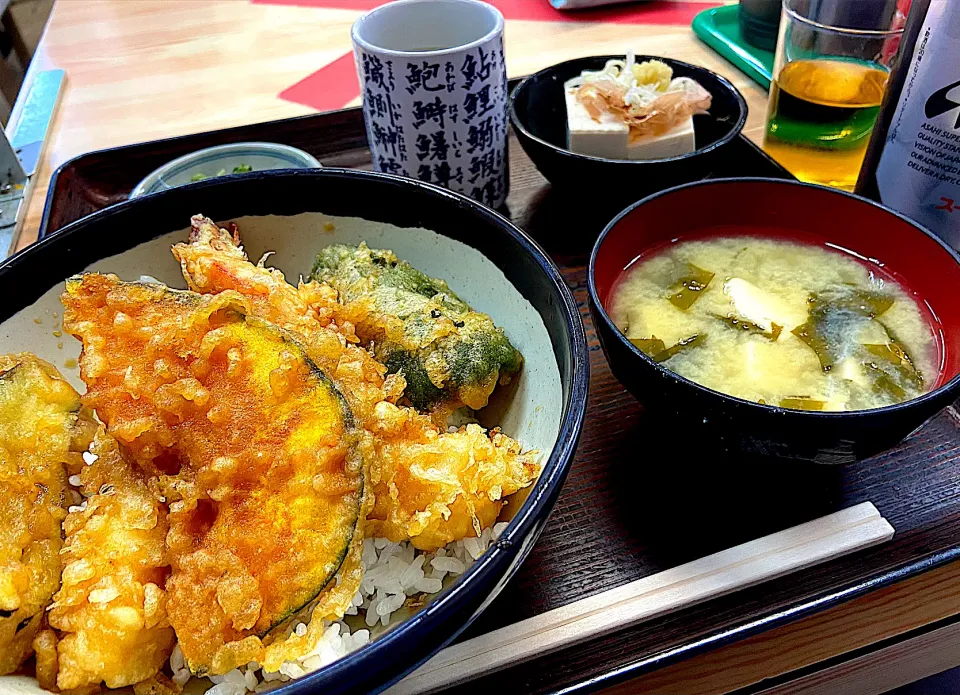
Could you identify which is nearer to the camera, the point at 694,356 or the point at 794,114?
the point at 694,356

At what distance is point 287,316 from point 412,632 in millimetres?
462

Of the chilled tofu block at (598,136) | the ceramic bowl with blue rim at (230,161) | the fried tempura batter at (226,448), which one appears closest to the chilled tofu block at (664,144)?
the chilled tofu block at (598,136)

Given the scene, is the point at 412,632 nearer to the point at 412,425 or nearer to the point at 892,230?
the point at 412,425

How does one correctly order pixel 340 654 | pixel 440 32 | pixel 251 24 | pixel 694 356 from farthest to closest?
pixel 251 24 < pixel 440 32 < pixel 694 356 < pixel 340 654

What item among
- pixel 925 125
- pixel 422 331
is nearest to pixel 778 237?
pixel 925 125

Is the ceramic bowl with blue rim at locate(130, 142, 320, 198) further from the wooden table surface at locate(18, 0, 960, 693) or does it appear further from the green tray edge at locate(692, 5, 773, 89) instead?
the green tray edge at locate(692, 5, 773, 89)

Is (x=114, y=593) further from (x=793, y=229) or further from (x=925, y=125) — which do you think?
(x=925, y=125)

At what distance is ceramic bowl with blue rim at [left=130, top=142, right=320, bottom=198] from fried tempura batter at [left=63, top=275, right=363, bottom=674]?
31.6 inches

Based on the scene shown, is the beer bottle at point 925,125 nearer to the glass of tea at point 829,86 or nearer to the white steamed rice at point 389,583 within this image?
the glass of tea at point 829,86

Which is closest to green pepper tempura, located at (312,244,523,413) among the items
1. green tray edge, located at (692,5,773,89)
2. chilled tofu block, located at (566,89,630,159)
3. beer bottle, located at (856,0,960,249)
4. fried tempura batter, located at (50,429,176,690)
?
fried tempura batter, located at (50,429,176,690)

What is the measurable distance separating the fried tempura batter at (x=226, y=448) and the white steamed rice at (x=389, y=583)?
78 mm

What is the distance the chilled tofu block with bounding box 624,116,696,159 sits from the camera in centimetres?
149

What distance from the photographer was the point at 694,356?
0.99 m

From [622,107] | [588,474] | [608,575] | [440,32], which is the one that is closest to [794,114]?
[622,107]
